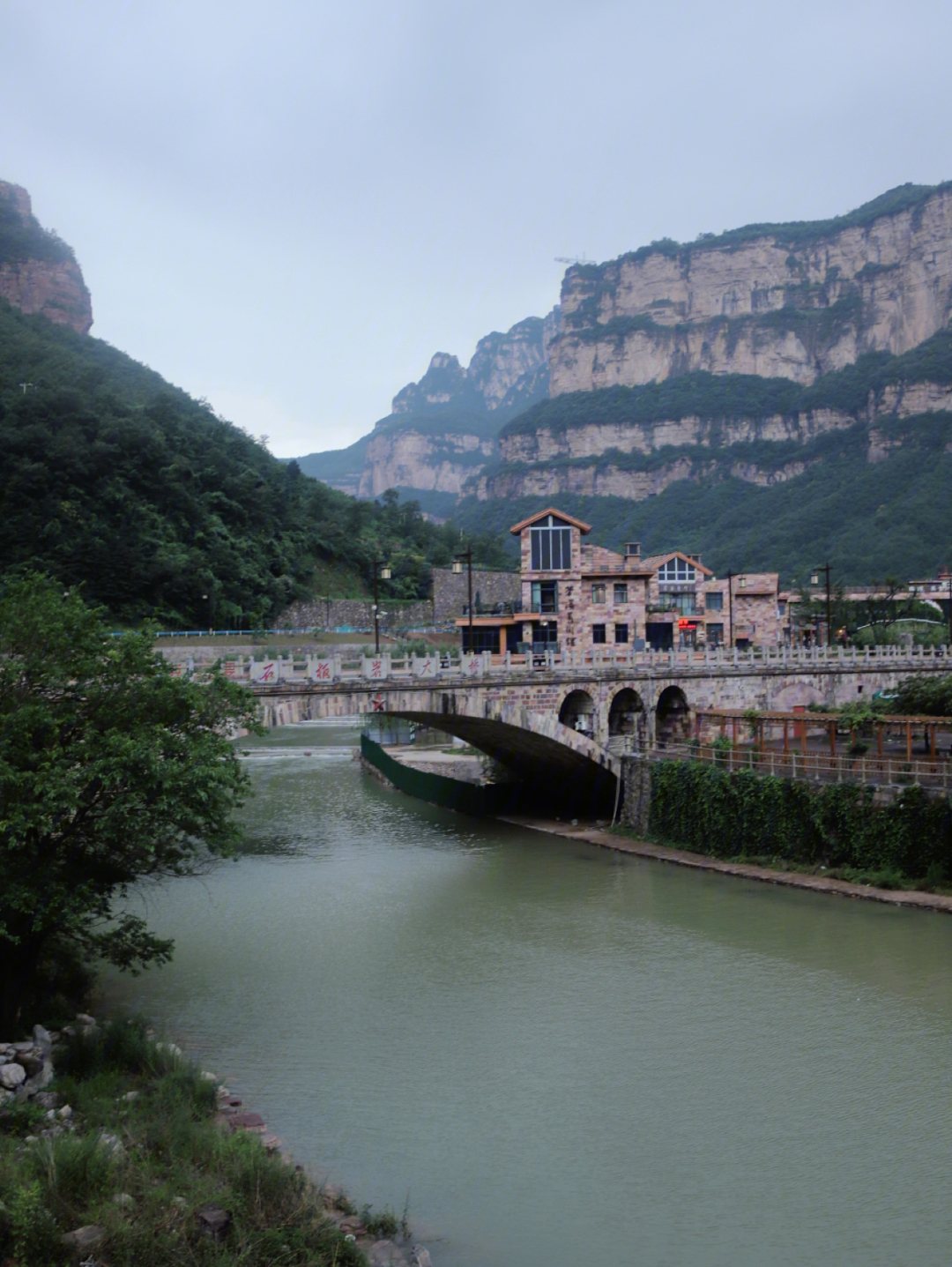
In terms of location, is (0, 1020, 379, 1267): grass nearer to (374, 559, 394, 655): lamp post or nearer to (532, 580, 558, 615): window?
(374, 559, 394, 655): lamp post

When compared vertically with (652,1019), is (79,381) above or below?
above

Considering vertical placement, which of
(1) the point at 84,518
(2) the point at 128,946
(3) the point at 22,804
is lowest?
(2) the point at 128,946

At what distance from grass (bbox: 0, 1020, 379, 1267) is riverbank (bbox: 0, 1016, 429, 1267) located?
0.05 ft

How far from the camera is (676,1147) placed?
52.1ft

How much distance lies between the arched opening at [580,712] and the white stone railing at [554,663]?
1.01 meters

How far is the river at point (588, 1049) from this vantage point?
1425cm

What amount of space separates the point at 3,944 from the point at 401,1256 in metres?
8.41

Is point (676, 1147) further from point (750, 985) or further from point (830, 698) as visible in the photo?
point (830, 698)

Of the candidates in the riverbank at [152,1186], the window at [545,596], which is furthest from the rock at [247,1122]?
the window at [545,596]

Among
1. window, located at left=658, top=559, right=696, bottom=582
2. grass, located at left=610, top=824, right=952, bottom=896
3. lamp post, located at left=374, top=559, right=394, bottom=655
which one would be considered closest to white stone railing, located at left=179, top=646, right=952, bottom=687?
grass, located at left=610, top=824, right=952, bottom=896

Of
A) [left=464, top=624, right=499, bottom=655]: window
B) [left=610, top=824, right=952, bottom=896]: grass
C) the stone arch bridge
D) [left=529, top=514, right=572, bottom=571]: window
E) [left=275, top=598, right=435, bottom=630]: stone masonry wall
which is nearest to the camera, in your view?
[left=610, top=824, right=952, bottom=896]: grass

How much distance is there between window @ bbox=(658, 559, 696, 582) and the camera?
69500 millimetres

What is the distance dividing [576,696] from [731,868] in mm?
9400

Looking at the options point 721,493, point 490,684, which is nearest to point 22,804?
point 490,684
